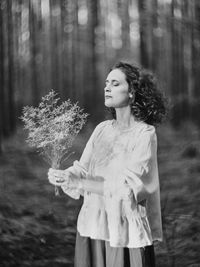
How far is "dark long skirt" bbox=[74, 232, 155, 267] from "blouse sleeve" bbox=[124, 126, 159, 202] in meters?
0.24

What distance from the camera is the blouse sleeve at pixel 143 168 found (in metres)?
1.49

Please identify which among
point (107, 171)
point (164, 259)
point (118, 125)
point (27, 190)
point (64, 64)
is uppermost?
point (64, 64)

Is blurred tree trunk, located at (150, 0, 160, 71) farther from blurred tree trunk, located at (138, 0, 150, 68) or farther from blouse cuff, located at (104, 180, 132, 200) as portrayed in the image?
blouse cuff, located at (104, 180, 132, 200)

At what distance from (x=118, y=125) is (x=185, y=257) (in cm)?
112

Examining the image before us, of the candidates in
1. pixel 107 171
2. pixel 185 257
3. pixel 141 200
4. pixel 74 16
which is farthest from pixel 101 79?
pixel 185 257

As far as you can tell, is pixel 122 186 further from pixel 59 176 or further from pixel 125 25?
pixel 125 25

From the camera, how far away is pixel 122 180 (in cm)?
150

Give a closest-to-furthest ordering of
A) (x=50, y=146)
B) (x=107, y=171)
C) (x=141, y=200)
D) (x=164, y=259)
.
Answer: (x=141, y=200)
(x=107, y=171)
(x=50, y=146)
(x=164, y=259)

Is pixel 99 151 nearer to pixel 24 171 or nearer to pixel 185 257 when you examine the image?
pixel 24 171

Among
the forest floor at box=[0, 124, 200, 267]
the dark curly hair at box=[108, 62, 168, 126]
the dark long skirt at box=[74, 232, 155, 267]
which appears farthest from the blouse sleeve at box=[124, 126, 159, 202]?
the forest floor at box=[0, 124, 200, 267]

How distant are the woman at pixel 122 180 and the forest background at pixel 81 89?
2.09 feet

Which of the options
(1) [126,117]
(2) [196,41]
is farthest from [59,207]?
(2) [196,41]

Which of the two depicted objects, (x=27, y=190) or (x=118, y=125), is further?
(x=27, y=190)

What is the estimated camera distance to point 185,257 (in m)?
2.36
